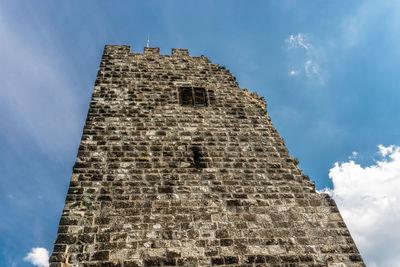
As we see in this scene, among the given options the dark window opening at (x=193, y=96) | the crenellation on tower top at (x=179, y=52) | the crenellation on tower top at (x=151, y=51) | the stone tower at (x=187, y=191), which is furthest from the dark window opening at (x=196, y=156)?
the crenellation on tower top at (x=151, y=51)

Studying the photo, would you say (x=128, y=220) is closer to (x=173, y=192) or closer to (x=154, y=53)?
(x=173, y=192)

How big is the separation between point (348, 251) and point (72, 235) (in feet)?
15.7

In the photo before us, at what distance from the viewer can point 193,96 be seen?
283 inches

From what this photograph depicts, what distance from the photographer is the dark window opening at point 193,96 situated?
704cm

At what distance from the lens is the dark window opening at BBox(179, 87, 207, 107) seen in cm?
704

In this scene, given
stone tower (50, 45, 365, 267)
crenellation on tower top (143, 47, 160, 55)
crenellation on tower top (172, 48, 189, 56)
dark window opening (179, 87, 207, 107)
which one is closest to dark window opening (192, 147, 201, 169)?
stone tower (50, 45, 365, 267)

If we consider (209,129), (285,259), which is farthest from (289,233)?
(209,129)

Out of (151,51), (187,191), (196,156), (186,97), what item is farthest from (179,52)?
(187,191)

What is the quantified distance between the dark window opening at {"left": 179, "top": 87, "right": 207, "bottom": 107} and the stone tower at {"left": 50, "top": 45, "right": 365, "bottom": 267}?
1.1 inches

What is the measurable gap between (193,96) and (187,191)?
3009mm

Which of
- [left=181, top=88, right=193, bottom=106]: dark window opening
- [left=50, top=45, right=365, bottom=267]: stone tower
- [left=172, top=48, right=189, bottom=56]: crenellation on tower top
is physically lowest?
[left=50, top=45, right=365, bottom=267]: stone tower

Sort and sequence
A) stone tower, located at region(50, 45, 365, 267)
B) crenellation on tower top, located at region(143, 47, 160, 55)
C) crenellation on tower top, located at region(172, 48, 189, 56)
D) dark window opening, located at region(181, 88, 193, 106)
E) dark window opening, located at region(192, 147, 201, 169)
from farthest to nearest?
crenellation on tower top, located at region(172, 48, 189, 56) → crenellation on tower top, located at region(143, 47, 160, 55) → dark window opening, located at region(181, 88, 193, 106) → dark window opening, located at region(192, 147, 201, 169) → stone tower, located at region(50, 45, 365, 267)

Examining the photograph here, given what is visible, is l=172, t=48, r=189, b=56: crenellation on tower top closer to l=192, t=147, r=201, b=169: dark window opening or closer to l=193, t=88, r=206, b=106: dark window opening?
l=193, t=88, r=206, b=106: dark window opening

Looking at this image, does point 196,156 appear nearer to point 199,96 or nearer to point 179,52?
point 199,96
